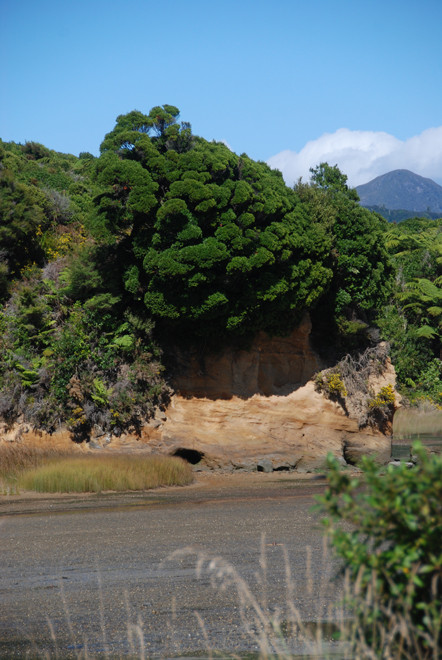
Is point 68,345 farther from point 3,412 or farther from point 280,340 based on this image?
point 280,340

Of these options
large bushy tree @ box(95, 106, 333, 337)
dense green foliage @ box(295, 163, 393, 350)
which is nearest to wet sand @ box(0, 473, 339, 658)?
large bushy tree @ box(95, 106, 333, 337)

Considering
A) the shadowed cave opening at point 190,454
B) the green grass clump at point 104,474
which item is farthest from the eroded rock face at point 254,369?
the green grass clump at point 104,474

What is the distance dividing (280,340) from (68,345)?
652cm

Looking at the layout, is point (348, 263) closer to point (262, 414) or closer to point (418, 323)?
point (262, 414)

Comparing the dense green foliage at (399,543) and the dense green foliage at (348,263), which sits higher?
the dense green foliage at (348,263)

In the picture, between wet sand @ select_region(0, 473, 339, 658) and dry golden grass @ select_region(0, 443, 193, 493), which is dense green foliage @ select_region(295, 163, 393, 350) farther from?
wet sand @ select_region(0, 473, 339, 658)

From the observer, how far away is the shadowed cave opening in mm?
20986

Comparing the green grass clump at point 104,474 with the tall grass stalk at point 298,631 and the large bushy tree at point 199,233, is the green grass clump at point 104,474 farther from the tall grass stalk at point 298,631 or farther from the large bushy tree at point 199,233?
the tall grass stalk at point 298,631

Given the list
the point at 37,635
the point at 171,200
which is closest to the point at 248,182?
the point at 171,200

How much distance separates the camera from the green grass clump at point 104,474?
16.9 m

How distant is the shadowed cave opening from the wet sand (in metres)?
4.60

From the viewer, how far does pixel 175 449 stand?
20719 millimetres

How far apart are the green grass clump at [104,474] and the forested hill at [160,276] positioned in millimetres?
2017

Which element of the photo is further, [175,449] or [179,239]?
[175,449]
